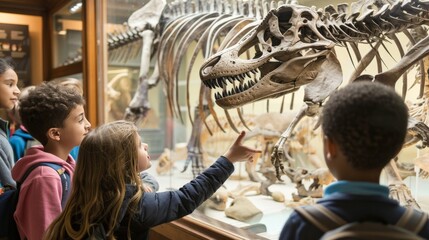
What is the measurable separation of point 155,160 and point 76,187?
308 centimetres

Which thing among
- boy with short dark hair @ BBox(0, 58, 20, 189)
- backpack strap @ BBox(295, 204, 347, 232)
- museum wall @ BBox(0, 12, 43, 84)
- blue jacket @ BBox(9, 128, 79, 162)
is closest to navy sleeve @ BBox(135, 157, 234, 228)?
backpack strap @ BBox(295, 204, 347, 232)

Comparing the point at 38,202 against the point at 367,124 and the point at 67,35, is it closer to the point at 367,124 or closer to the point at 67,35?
the point at 367,124

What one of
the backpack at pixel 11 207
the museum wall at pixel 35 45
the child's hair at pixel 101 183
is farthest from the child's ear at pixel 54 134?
the museum wall at pixel 35 45

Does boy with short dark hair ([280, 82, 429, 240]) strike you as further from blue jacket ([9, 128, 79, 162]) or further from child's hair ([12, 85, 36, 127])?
blue jacket ([9, 128, 79, 162])

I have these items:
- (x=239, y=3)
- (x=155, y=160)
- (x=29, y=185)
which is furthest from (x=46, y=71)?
(x=29, y=185)

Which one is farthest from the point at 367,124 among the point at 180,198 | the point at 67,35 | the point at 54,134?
the point at 67,35

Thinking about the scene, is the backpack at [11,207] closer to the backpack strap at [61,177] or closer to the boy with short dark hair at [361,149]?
the backpack strap at [61,177]

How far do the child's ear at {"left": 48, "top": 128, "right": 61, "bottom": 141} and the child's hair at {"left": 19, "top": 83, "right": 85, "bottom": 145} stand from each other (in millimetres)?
15

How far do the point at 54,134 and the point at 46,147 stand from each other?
0.07 metres

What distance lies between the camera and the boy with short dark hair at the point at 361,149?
1048 mm

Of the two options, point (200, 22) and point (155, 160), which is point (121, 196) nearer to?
point (200, 22)

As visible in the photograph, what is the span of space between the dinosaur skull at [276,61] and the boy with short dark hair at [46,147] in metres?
0.65

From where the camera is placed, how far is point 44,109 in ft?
6.88

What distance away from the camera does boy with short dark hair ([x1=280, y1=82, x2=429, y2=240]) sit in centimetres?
105
